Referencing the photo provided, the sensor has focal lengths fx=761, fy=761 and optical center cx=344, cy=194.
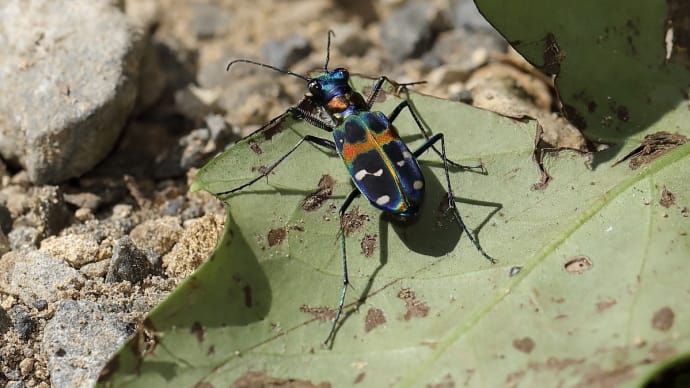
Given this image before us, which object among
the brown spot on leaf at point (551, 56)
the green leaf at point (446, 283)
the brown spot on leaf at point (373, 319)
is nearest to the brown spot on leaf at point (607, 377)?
the green leaf at point (446, 283)

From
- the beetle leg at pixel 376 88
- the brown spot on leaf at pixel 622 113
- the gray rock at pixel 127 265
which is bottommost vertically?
the gray rock at pixel 127 265

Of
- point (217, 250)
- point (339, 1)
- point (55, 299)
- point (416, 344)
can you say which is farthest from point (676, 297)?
point (339, 1)

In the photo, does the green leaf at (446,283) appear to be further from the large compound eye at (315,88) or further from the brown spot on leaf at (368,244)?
the large compound eye at (315,88)

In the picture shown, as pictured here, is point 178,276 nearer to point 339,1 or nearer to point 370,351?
point 370,351

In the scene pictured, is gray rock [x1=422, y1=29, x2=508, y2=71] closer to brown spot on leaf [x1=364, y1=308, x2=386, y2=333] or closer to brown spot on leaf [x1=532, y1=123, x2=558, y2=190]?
brown spot on leaf [x1=532, y1=123, x2=558, y2=190]

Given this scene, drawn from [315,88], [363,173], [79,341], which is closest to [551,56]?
[363,173]
